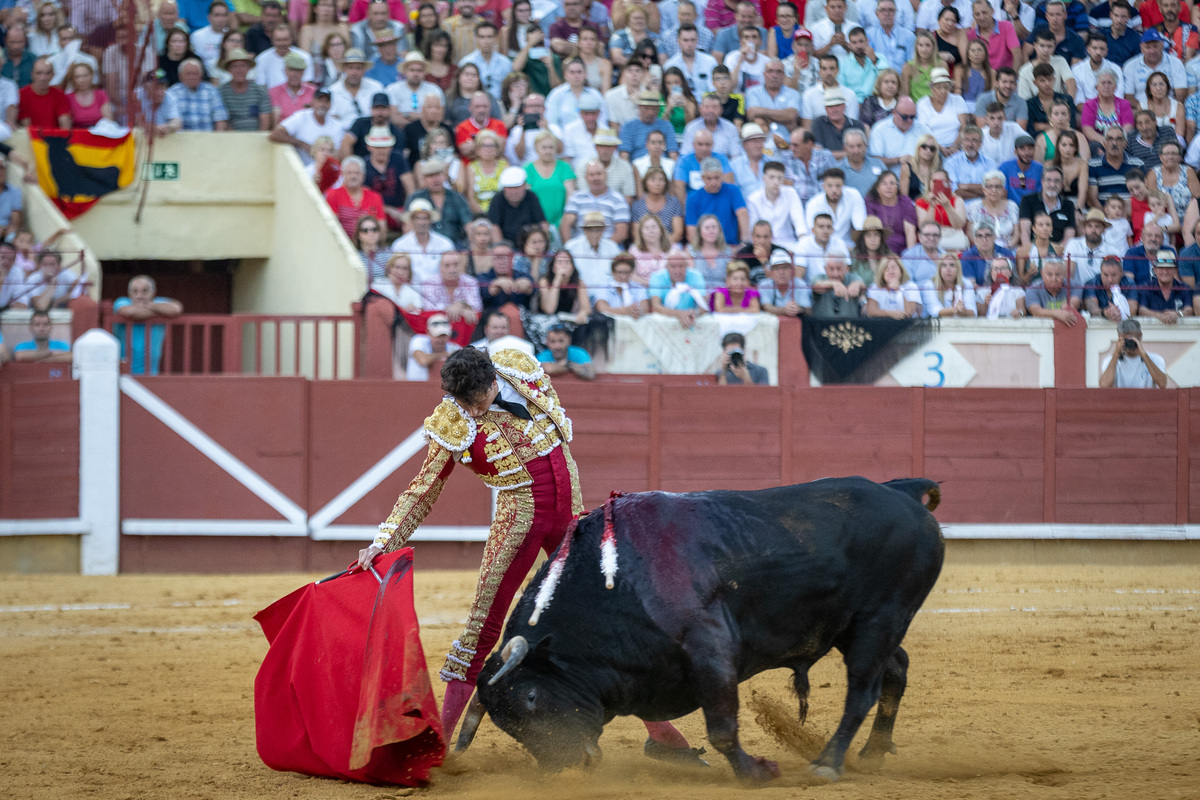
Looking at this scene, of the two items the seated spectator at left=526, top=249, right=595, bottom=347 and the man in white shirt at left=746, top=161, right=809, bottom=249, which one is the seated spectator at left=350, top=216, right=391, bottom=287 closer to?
the seated spectator at left=526, top=249, right=595, bottom=347

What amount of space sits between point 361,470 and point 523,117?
2.88 metres

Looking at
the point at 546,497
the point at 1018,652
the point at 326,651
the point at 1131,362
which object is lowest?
the point at 1018,652

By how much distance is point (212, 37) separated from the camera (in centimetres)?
918

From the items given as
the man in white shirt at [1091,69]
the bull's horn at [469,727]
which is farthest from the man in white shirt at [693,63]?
the bull's horn at [469,727]

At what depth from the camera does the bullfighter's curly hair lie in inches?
135

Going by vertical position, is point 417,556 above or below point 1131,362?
below

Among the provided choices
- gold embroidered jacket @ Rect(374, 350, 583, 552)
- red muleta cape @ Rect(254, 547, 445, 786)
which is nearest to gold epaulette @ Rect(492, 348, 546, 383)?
gold embroidered jacket @ Rect(374, 350, 583, 552)

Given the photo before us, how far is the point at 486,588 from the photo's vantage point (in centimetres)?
362

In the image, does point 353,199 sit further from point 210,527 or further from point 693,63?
point 693,63

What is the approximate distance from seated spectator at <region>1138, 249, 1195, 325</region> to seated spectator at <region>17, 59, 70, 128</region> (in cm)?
737

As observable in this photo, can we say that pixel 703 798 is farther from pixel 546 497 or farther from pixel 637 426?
pixel 637 426

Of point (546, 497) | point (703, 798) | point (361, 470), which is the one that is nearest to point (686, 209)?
point (361, 470)

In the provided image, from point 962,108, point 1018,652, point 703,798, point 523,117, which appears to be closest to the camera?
point 703,798

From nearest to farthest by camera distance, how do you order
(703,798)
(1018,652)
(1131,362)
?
(703,798)
(1018,652)
(1131,362)
